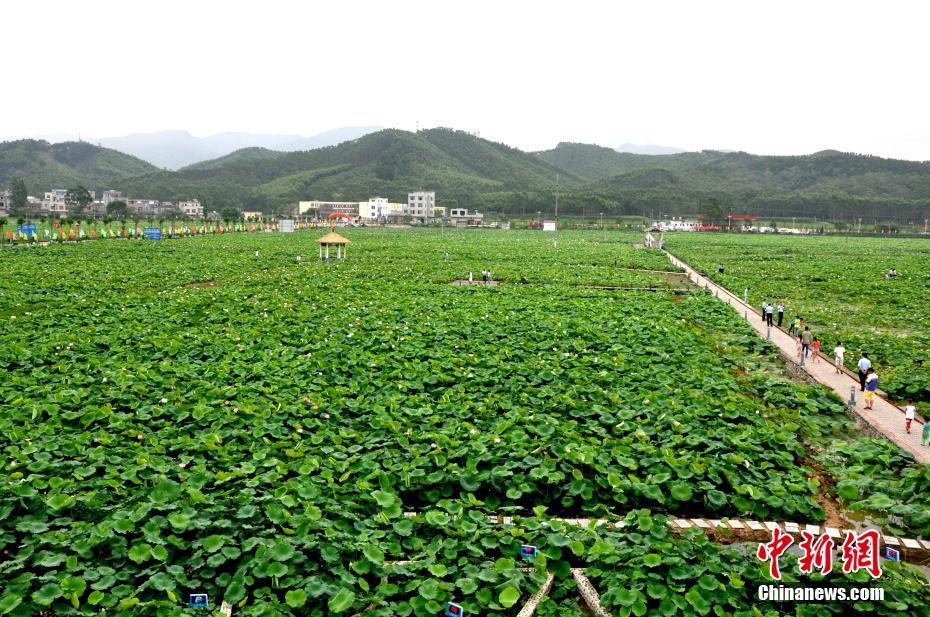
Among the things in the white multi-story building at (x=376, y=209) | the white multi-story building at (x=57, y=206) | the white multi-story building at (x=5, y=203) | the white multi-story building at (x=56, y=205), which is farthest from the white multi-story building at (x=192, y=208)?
the white multi-story building at (x=376, y=209)

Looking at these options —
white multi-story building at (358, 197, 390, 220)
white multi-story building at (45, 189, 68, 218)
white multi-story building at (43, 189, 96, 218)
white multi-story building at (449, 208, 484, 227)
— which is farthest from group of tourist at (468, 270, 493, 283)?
white multi-story building at (43, 189, 96, 218)

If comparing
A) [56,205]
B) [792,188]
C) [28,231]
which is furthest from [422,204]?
[792,188]

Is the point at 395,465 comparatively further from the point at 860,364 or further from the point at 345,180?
the point at 345,180

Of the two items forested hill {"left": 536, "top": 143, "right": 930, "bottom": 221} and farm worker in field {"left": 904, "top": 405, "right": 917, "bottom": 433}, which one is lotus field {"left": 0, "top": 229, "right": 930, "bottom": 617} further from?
forested hill {"left": 536, "top": 143, "right": 930, "bottom": 221}

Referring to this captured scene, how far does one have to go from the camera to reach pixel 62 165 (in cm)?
17550

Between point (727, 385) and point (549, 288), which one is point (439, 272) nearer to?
point (549, 288)

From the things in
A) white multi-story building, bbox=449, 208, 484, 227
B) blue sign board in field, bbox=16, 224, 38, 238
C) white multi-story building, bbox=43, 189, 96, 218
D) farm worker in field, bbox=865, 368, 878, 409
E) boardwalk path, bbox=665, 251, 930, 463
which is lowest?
boardwalk path, bbox=665, 251, 930, 463

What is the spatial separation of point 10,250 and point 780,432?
42762 millimetres

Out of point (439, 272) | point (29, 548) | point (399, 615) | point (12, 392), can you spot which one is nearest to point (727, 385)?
point (399, 615)

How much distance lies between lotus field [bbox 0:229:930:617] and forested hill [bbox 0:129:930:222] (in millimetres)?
113688

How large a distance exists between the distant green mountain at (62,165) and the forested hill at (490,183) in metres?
0.33

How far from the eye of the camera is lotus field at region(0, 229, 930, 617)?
17.7 ft

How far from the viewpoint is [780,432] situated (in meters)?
9.24

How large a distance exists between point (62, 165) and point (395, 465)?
209178mm
